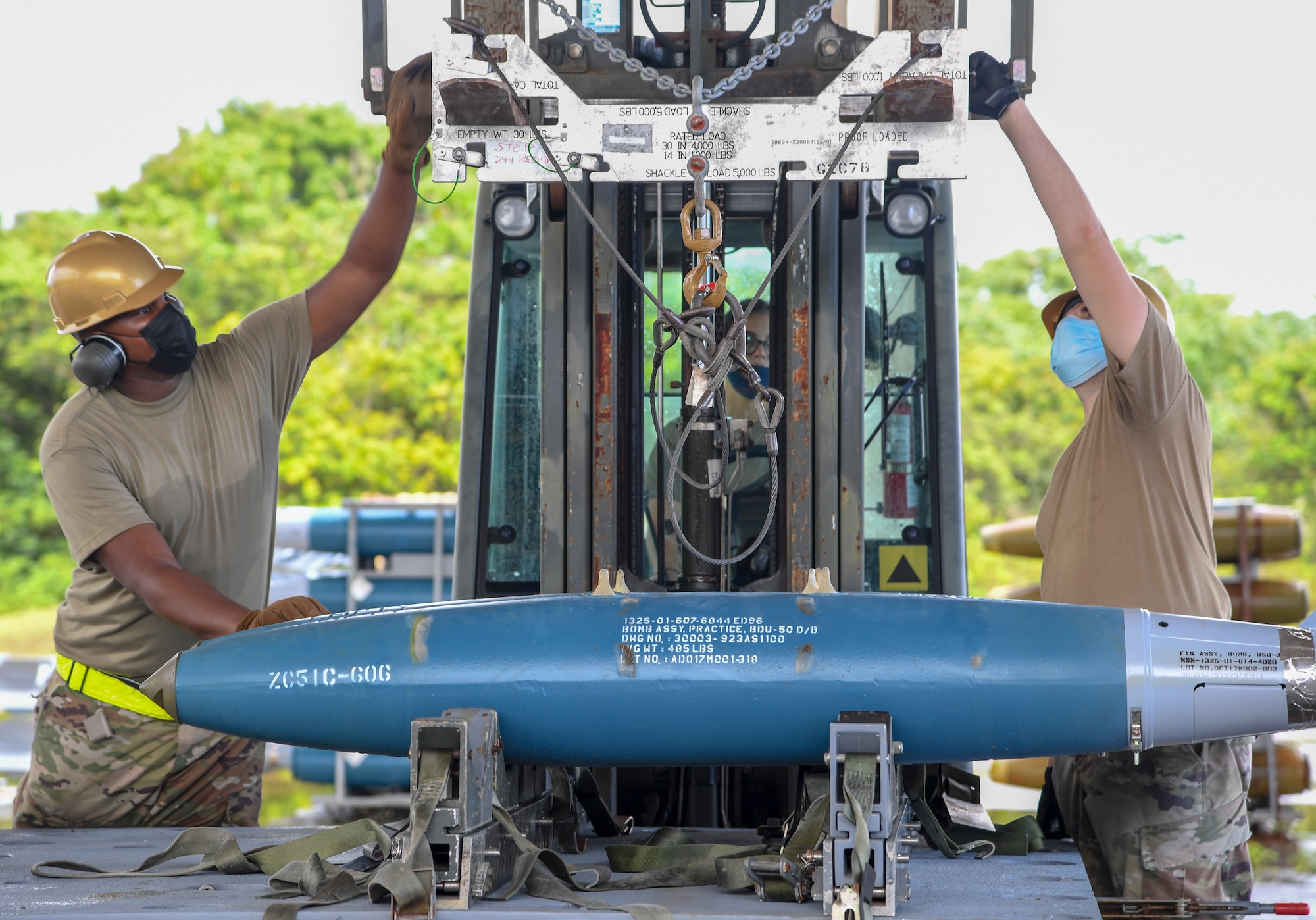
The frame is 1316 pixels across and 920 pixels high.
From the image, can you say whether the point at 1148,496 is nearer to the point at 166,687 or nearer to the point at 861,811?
the point at 861,811

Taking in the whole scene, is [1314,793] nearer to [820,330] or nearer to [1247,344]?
[820,330]

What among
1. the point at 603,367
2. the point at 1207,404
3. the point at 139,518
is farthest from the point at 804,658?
the point at 1207,404

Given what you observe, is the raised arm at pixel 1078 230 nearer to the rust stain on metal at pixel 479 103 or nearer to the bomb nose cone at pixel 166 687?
the rust stain on metal at pixel 479 103

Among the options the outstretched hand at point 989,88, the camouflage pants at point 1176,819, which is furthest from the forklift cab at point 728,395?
the camouflage pants at point 1176,819

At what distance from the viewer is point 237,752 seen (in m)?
4.05

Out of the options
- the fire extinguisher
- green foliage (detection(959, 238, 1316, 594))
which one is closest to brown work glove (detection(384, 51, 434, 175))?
the fire extinguisher

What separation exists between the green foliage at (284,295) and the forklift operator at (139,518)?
15.4 m

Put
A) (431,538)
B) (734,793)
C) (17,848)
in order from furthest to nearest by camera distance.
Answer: (431,538) < (734,793) < (17,848)

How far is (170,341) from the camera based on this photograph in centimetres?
399

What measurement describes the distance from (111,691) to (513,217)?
6.12ft

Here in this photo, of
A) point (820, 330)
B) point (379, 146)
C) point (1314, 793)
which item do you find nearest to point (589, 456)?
point (820, 330)

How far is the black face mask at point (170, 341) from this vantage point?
399 cm

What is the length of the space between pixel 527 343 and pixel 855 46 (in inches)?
52.7

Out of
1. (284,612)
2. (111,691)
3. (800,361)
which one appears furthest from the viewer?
(111,691)
